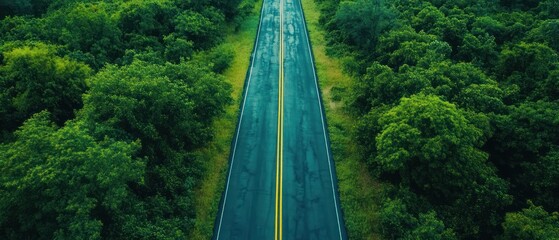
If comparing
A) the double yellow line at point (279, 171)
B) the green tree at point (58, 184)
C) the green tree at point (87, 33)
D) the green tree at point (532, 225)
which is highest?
the green tree at point (87, 33)

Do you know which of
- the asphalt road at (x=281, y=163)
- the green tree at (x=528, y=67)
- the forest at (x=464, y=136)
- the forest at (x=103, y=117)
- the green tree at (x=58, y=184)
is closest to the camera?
the green tree at (x=58, y=184)

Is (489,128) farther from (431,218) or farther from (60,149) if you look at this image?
(60,149)

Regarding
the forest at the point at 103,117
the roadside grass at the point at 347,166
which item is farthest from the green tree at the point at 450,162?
the forest at the point at 103,117

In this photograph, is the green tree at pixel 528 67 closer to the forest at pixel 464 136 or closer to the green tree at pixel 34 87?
the forest at pixel 464 136

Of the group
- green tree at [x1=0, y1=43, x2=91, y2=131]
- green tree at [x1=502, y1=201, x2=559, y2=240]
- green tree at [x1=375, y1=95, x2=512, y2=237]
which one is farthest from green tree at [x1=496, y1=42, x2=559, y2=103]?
green tree at [x1=0, y1=43, x2=91, y2=131]

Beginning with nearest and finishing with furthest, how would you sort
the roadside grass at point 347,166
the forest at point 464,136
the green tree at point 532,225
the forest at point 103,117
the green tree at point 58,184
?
the green tree at point 58,184
the forest at point 103,117
the green tree at point 532,225
the forest at point 464,136
the roadside grass at point 347,166

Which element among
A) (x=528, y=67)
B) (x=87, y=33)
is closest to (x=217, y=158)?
(x=87, y=33)

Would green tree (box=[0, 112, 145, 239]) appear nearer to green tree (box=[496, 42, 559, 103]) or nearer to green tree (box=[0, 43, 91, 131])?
green tree (box=[0, 43, 91, 131])
